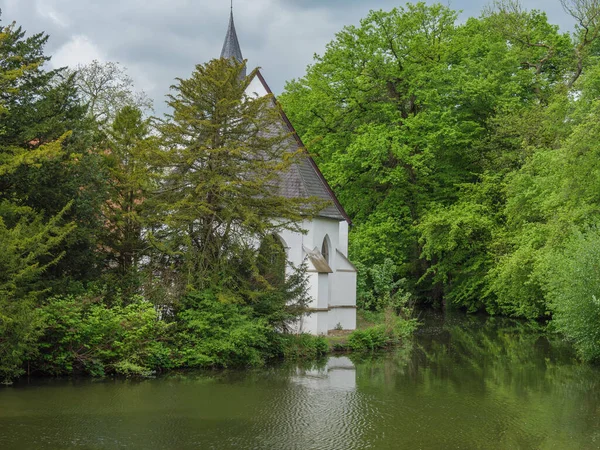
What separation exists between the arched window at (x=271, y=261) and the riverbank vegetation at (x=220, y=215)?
0.05m

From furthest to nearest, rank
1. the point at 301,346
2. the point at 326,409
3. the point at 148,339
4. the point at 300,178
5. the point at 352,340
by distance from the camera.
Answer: the point at 300,178
the point at 352,340
the point at 301,346
the point at 148,339
the point at 326,409

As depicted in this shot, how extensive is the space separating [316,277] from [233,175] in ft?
17.3

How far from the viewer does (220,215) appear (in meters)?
16.8

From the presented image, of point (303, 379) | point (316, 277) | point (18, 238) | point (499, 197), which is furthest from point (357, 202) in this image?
point (18, 238)

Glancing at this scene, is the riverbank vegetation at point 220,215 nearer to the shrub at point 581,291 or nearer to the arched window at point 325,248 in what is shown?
the shrub at point 581,291

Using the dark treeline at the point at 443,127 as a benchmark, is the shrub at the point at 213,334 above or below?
below

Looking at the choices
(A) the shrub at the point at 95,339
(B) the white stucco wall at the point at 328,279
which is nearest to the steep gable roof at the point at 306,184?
(B) the white stucco wall at the point at 328,279

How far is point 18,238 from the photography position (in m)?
12.6

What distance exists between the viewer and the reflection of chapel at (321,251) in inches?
822

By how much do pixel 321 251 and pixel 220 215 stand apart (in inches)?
270

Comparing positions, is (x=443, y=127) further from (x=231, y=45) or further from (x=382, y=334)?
(x=382, y=334)

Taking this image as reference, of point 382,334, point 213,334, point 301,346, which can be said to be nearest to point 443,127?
point 382,334

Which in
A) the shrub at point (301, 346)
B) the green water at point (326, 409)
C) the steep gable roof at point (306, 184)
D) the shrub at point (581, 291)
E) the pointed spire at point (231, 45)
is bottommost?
the green water at point (326, 409)

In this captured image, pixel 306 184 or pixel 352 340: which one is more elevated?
pixel 306 184
